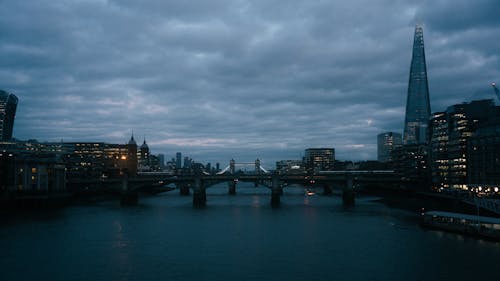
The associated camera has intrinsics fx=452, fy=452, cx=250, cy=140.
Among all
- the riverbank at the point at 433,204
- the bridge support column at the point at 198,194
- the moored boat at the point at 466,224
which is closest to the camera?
the moored boat at the point at 466,224

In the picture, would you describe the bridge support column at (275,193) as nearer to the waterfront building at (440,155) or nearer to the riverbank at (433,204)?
the riverbank at (433,204)

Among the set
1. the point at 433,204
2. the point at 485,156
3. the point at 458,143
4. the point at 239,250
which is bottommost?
the point at 239,250

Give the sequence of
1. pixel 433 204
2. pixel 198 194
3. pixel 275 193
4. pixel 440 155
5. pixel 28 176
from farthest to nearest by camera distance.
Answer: pixel 440 155 → pixel 198 194 → pixel 275 193 → pixel 28 176 → pixel 433 204

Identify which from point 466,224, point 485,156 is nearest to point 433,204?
point 485,156

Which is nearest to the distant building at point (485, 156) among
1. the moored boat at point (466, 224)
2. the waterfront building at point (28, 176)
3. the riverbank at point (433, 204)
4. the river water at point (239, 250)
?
the riverbank at point (433, 204)

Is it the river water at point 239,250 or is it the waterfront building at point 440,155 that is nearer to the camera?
the river water at point 239,250

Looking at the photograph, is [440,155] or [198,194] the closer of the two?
[198,194]

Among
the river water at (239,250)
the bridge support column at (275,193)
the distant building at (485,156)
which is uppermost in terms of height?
the distant building at (485,156)

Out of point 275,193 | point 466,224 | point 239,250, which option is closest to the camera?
point 239,250

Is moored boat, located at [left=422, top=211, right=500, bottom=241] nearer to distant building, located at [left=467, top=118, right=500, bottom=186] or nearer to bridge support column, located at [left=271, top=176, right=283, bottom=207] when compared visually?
distant building, located at [left=467, top=118, right=500, bottom=186]

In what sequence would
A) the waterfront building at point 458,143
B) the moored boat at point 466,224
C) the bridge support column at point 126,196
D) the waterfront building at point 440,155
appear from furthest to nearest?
1. the waterfront building at point 440,155
2. the bridge support column at point 126,196
3. the waterfront building at point 458,143
4. the moored boat at point 466,224

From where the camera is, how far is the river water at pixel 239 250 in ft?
139

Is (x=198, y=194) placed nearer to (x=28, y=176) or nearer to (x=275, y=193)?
(x=275, y=193)

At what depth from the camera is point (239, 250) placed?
5381 centimetres
